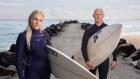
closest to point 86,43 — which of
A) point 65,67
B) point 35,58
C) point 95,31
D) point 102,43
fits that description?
point 95,31

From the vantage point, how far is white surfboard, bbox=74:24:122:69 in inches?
150

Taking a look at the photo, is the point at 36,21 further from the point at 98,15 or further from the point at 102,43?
the point at 102,43

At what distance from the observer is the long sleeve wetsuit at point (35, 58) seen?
2939 mm

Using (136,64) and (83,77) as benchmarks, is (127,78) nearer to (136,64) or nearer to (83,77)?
(136,64)

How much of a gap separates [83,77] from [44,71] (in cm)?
57

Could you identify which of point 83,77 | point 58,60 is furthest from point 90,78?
point 58,60

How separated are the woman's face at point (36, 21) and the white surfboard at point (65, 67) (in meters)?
0.35

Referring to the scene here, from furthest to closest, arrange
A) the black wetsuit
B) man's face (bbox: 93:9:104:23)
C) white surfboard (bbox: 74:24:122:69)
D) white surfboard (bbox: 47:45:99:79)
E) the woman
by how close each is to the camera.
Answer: white surfboard (bbox: 74:24:122:69) → the black wetsuit → man's face (bbox: 93:9:104:23) → white surfboard (bbox: 47:45:99:79) → the woman

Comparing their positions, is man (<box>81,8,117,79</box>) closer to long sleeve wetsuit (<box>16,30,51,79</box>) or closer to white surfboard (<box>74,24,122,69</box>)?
white surfboard (<box>74,24,122,69</box>)

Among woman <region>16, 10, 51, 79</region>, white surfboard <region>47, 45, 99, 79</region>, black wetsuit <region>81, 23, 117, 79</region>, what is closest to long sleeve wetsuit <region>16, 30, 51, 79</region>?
woman <region>16, 10, 51, 79</region>

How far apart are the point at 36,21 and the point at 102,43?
4.80 ft

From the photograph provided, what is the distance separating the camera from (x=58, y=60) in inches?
129

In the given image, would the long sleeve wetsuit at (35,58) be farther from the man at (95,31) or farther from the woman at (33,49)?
the man at (95,31)

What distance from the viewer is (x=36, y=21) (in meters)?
2.95
